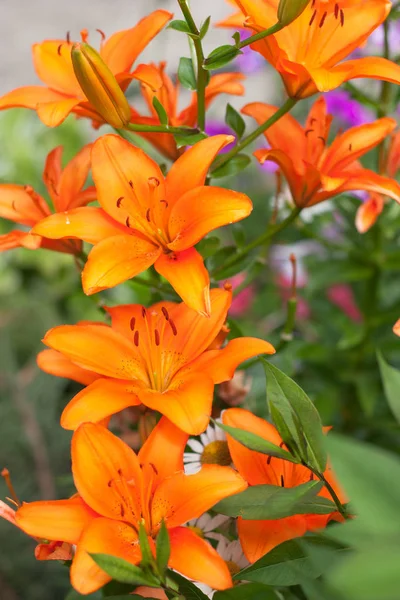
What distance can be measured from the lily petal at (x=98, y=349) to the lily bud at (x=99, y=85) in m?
0.14

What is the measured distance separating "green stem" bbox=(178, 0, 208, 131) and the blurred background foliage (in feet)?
0.31

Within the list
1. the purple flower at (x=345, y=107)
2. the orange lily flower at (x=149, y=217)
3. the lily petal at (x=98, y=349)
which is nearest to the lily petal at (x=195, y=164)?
the orange lily flower at (x=149, y=217)

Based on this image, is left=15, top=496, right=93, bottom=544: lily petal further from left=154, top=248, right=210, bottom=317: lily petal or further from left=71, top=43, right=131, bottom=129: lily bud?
left=71, top=43, right=131, bottom=129: lily bud

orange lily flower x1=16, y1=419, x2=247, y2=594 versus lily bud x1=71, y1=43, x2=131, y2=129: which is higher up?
lily bud x1=71, y1=43, x2=131, y2=129

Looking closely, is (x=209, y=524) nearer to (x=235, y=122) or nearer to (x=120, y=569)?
(x=120, y=569)

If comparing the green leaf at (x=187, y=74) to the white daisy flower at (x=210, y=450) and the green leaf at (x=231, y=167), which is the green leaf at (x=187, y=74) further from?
the white daisy flower at (x=210, y=450)

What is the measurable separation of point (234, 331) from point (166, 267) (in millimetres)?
130

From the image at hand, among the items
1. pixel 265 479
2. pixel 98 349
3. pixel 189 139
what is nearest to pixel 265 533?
pixel 265 479

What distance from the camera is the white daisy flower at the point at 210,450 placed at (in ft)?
1.59

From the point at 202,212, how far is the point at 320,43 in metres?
0.15

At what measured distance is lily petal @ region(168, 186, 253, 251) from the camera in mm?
427

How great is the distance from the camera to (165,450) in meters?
0.42

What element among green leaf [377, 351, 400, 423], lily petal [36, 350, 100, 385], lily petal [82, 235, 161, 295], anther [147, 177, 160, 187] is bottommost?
lily petal [36, 350, 100, 385]

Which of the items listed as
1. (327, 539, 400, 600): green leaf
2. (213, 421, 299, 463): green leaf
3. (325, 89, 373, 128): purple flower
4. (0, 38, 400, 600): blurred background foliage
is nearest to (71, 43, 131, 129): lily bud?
(0, 38, 400, 600): blurred background foliage
